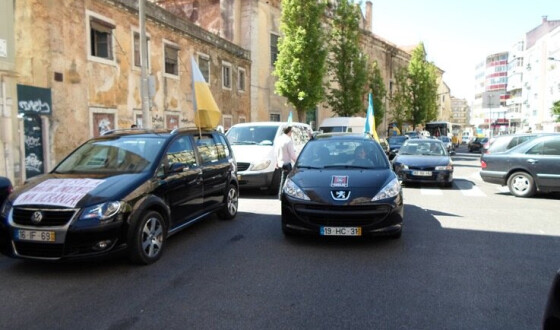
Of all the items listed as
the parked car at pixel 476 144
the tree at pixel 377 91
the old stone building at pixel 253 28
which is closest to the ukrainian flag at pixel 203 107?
the old stone building at pixel 253 28

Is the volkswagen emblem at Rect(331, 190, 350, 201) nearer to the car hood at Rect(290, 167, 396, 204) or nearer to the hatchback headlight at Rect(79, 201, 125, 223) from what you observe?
the car hood at Rect(290, 167, 396, 204)

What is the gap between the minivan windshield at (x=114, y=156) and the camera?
559 centimetres

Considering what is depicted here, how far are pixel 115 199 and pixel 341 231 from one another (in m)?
2.90

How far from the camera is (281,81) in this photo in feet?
79.0

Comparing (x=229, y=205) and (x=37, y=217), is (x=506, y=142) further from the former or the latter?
(x=37, y=217)

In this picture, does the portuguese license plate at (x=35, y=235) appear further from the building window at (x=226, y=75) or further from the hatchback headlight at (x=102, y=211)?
the building window at (x=226, y=75)

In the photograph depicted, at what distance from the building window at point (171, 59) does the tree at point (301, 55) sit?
693 centimetres

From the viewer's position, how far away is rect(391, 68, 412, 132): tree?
49.8 m

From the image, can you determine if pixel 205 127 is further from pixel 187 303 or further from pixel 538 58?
pixel 538 58

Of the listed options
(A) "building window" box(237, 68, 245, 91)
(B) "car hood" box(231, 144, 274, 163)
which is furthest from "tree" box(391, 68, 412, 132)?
(B) "car hood" box(231, 144, 274, 163)

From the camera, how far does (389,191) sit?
5.95m

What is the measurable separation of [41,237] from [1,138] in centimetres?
779

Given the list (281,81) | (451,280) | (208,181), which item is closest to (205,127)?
(208,181)

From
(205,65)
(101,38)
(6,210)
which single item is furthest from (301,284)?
(205,65)
